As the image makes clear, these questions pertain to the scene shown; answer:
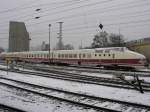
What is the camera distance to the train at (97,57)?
26875 millimetres

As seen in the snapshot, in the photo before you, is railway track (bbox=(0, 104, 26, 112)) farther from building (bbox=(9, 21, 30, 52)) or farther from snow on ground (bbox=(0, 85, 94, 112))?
building (bbox=(9, 21, 30, 52))

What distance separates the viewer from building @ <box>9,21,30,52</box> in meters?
92.6

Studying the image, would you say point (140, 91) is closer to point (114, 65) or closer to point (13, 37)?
point (114, 65)

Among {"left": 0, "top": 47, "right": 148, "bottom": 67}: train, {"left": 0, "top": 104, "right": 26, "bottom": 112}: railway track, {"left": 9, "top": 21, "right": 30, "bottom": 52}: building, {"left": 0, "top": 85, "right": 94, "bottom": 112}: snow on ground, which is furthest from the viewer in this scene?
{"left": 9, "top": 21, "right": 30, "bottom": 52}: building

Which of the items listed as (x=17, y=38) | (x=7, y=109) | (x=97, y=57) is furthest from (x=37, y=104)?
(x=17, y=38)

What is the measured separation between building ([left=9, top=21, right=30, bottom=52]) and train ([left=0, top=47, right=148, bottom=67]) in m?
51.2

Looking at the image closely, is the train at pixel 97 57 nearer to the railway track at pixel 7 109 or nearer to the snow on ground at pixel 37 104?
the snow on ground at pixel 37 104

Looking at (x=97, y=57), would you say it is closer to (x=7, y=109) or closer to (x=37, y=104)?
(x=37, y=104)

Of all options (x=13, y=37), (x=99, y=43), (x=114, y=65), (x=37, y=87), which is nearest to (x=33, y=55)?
(x=114, y=65)

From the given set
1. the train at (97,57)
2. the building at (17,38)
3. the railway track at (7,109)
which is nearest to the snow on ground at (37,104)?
the railway track at (7,109)

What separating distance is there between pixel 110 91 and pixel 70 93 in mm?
2309

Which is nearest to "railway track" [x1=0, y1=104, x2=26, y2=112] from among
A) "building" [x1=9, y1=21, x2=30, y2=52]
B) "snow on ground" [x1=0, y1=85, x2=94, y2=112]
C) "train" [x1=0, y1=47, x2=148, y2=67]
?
"snow on ground" [x1=0, y1=85, x2=94, y2=112]

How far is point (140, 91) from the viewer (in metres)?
13.0

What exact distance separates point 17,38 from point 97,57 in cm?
6763
